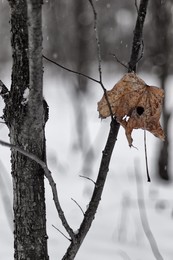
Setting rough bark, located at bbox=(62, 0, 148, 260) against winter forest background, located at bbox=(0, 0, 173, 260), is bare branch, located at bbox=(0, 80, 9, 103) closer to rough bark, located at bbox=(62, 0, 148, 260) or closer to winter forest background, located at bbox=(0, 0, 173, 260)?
rough bark, located at bbox=(62, 0, 148, 260)

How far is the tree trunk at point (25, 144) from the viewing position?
157 centimetres

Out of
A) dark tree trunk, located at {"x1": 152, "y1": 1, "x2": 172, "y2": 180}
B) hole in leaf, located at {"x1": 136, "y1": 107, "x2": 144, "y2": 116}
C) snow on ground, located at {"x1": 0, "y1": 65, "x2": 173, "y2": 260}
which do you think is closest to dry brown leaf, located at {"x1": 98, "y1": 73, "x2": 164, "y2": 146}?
hole in leaf, located at {"x1": 136, "y1": 107, "x2": 144, "y2": 116}

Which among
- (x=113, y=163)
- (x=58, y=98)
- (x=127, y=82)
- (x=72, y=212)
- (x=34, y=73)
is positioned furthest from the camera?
(x=58, y=98)

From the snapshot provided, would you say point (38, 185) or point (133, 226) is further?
point (133, 226)

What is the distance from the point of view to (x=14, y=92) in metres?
1.62

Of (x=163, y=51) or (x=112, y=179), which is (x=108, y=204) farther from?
(x=163, y=51)

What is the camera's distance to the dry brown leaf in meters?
1.59

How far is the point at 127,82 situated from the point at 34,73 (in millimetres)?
348

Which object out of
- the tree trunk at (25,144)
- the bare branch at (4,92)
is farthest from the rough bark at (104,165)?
the bare branch at (4,92)

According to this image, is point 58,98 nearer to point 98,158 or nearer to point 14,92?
point 98,158

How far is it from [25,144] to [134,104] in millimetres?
391

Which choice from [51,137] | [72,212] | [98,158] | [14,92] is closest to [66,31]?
[51,137]

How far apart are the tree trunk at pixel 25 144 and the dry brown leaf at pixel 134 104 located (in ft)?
0.83

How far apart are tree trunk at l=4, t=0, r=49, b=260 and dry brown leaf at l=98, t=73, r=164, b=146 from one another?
252mm
